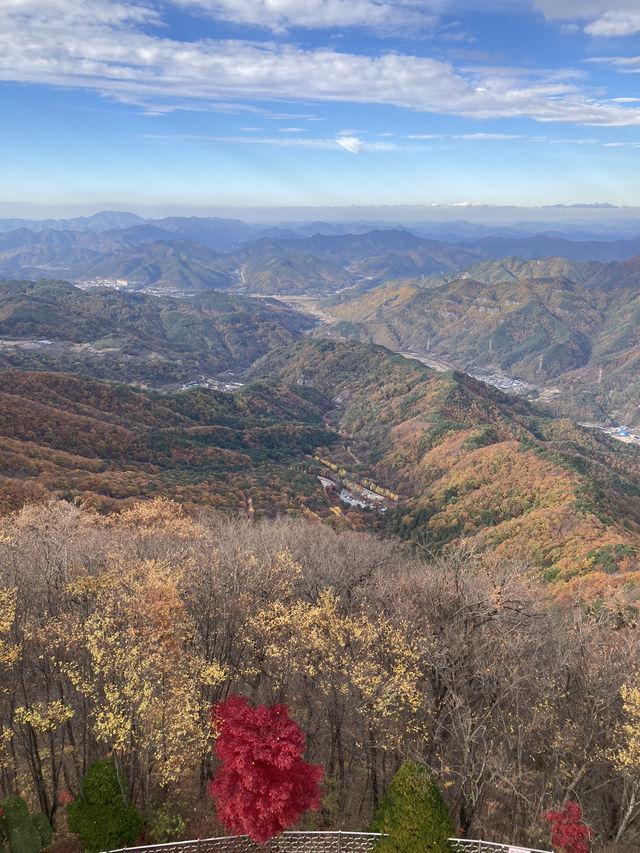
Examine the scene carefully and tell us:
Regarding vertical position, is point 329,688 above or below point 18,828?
above

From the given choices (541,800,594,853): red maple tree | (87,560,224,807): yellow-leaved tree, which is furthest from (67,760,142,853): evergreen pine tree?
(541,800,594,853): red maple tree

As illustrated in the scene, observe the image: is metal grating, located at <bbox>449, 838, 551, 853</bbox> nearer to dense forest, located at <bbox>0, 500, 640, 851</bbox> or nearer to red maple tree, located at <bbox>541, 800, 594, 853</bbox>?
red maple tree, located at <bbox>541, 800, 594, 853</bbox>

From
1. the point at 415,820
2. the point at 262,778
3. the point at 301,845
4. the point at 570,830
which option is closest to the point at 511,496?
the point at 570,830

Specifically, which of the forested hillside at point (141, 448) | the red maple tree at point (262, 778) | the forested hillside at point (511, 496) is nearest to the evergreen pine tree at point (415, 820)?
the red maple tree at point (262, 778)

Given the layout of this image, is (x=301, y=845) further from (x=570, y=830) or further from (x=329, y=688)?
(x=570, y=830)

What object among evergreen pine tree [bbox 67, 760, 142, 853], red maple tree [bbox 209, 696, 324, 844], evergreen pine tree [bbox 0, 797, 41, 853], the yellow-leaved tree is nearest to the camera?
red maple tree [bbox 209, 696, 324, 844]
